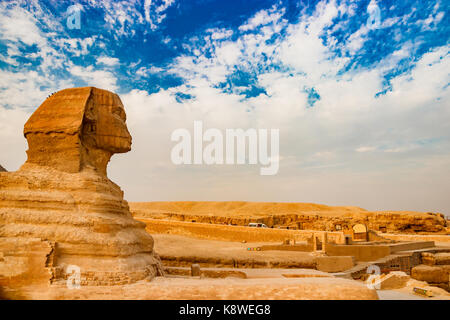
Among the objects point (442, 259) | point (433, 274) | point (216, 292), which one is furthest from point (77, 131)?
point (442, 259)

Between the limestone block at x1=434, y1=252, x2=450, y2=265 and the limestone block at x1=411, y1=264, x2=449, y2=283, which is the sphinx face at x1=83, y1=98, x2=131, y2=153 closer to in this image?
the limestone block at x1=411, y1=264, x2=449, y2=283

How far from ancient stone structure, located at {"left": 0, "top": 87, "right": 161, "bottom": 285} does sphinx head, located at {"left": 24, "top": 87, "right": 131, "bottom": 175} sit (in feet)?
0.07

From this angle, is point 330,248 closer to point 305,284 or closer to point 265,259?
point 265,259

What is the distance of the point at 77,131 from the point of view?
744cm

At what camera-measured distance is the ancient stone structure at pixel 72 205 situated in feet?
20.2

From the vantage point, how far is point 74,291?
5855mm

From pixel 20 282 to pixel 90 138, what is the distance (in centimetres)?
342

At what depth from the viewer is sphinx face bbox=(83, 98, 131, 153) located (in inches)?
315

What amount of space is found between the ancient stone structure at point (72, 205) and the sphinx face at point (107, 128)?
2 cm

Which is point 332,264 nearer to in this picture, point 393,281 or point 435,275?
point 393,281

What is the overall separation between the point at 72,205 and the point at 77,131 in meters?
1.71

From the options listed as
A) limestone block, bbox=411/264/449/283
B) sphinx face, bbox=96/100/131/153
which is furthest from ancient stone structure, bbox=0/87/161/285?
limestone block, bbox=411/264/449/283
